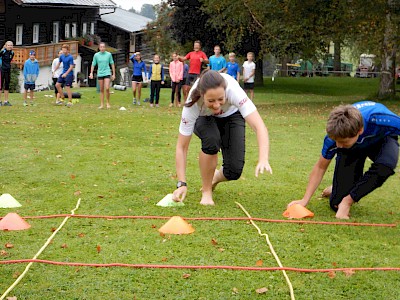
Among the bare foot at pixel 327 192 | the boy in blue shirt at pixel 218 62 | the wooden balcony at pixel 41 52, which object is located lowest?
the bare foot at pixel 327 192

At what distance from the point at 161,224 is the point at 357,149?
2.12 metres

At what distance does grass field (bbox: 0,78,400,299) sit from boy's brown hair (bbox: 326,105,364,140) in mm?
918

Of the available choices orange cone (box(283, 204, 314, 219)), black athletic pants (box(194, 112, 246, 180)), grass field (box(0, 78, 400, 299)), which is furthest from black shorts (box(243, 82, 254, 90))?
orange cone (box(283, 204, 314, 219))

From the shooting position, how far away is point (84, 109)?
21828 millimetres

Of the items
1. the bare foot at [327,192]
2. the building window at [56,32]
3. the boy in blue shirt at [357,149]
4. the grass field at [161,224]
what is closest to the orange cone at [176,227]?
the grass field at [161,224]

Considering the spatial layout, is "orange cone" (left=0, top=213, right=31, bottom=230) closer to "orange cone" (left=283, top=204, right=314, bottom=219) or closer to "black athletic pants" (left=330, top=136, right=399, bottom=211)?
"orange cone" (left=283, top=204, right=314, bottom=219)

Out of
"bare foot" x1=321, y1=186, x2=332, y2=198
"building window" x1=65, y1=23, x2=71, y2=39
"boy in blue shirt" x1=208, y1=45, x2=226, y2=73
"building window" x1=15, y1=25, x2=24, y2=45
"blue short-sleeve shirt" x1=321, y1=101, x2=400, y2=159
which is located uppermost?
"building window" x1=65, y1=23, x2=71, y2=39

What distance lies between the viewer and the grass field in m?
5.09

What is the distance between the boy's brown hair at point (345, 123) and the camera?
21.4 feet

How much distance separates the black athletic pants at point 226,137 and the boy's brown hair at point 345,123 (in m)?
1.31

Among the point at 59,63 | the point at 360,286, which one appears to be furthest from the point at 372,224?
the point at 59,63

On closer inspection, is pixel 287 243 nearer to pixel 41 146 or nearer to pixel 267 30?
pixel 41 146

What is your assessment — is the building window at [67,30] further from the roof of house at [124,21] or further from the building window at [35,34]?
the roof of house at [124,21]

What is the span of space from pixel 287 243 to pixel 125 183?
3.41m
